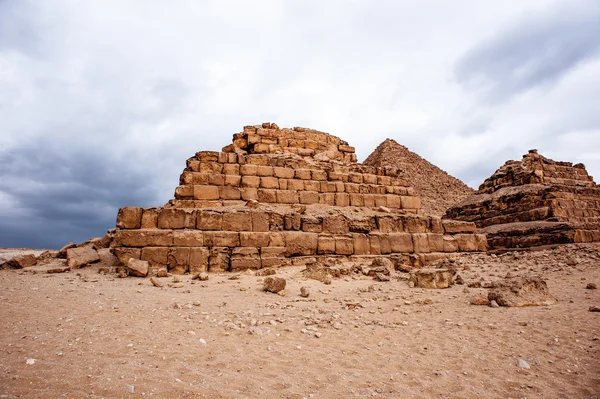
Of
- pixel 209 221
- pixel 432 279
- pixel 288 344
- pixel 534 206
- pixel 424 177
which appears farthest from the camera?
pixel 424 177

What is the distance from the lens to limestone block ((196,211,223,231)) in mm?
8430

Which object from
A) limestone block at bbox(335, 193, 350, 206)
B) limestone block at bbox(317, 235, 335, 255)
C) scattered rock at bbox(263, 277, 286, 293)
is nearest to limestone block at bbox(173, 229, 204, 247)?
scattered rock at bbox(263, 277, 286, 293)

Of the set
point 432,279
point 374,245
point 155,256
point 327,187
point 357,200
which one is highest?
point 327,187

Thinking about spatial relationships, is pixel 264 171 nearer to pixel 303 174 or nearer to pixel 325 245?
pixel 303 174

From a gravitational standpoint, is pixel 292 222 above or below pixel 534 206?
below

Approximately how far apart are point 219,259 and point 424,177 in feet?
149

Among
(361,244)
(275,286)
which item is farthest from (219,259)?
(361,244)

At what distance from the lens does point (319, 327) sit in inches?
159

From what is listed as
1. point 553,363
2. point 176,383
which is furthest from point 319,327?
point 553,363

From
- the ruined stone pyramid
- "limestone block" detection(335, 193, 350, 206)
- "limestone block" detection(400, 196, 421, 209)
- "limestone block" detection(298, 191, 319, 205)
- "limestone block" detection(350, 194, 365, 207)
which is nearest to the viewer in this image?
"limestone block" detection(298, 191, 319, 205)

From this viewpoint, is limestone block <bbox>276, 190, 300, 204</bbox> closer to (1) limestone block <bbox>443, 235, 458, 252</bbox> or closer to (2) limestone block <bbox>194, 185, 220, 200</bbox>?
(2) limestone block <bbox>194, 185, 220, 200</bbox>

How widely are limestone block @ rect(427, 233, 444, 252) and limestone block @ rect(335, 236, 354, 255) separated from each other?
2.88 m

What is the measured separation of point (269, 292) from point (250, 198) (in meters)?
4.50

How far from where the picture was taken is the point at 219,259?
26.6ft
